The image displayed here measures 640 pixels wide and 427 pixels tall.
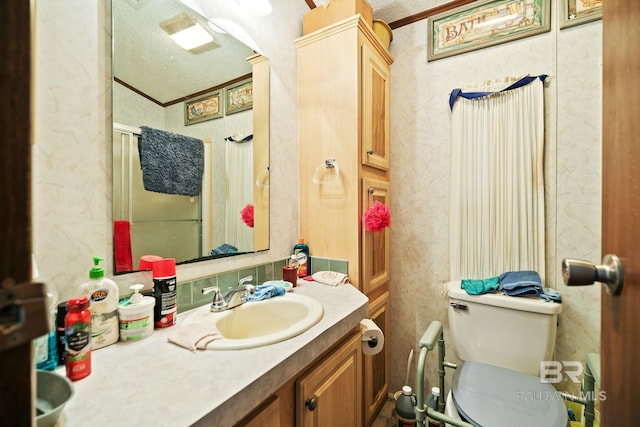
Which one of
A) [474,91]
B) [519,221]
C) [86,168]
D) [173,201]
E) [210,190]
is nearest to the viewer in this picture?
[86,168]

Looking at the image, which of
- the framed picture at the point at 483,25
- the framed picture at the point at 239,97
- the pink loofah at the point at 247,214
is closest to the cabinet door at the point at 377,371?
the pink loofah at the point at 247,214

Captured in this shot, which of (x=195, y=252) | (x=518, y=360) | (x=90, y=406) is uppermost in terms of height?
(x=195, y=252)

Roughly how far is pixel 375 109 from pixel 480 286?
1066 mm

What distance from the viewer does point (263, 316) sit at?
106 cm

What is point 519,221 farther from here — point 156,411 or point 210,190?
point 156,411

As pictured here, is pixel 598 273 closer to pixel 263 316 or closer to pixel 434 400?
pixel 263 316

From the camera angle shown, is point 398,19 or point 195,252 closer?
point 195,252

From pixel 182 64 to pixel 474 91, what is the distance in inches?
56.8

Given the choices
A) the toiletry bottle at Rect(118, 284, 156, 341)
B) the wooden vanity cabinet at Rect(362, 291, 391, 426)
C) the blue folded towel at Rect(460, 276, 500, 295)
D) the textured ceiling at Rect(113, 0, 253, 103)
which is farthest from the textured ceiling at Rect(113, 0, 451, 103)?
the blue folded towel at Rect(460, 276, 500, 295)

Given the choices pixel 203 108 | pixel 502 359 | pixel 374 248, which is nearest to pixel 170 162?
pixel 203 108

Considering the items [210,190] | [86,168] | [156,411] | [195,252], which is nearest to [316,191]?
[210,190]

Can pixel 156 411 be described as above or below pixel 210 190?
below

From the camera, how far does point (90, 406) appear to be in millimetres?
512

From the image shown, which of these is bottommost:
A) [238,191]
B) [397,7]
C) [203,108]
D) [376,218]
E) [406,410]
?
[406,410]
